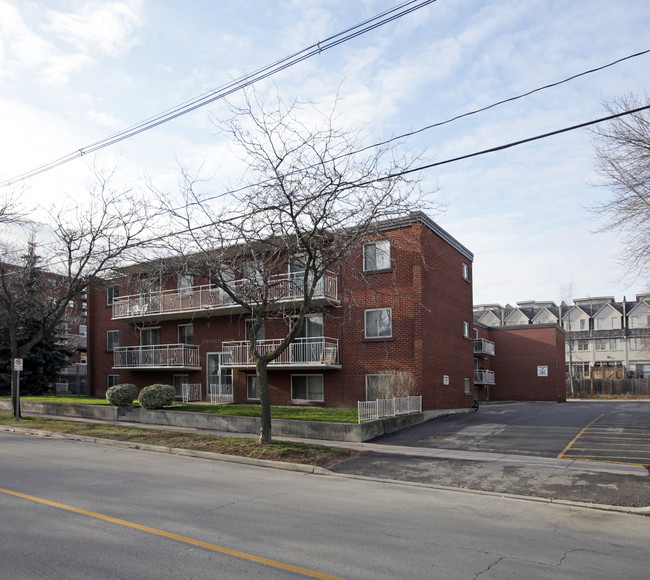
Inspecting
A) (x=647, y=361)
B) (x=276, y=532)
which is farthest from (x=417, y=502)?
(x=647, y=361)

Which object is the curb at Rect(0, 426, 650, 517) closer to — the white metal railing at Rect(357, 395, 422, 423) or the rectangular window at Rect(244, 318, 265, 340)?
the white metal railing at Rect(357, 395, 422, 423)

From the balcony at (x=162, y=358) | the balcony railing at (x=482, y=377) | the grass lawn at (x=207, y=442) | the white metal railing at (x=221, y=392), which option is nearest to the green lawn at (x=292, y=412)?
the grass lawn at (x=207, y=442)

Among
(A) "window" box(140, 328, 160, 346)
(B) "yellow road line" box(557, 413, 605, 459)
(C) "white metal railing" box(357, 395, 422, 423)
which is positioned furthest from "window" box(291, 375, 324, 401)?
(B) "yellow road line" box(557, 413, 605, 459)

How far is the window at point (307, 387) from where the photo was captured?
23781 millimetres

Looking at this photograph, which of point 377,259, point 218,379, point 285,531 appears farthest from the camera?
point 218,379

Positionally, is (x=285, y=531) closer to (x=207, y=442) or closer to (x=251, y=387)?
(x=207, y=442)

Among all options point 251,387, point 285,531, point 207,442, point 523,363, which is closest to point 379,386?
point 207,442

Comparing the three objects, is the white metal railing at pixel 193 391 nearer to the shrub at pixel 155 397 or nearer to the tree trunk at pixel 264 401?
the shrub at pixel 155 397

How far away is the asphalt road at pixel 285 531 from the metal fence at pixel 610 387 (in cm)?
4940

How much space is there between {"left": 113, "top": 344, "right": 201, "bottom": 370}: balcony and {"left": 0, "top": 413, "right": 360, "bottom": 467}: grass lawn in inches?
272

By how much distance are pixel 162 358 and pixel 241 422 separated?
1095 cm

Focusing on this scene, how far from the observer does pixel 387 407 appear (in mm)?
18406

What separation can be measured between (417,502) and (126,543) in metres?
4.92

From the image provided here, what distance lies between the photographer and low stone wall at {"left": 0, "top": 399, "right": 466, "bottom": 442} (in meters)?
16.4
